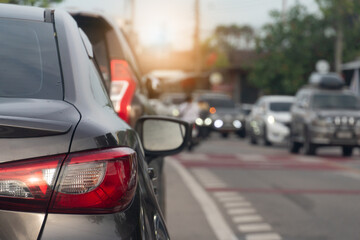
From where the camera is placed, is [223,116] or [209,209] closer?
[209,209]

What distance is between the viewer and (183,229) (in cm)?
776

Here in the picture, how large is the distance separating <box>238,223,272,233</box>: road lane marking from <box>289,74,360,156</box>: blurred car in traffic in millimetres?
12730

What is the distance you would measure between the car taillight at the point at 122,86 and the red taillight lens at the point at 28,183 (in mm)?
3269

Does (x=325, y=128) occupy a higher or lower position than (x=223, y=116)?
higher

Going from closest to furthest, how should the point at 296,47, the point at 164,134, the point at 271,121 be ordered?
the point at 164,134, the point at 271,121, the point at 296,47

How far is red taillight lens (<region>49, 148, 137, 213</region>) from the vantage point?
7.51 ft

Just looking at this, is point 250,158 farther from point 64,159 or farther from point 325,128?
point 64,159

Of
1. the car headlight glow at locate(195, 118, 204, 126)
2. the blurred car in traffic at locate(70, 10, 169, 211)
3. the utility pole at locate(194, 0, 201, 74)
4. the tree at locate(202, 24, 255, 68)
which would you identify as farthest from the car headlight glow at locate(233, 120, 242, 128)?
Result: the tree at locate(202, 24, 255, 68)

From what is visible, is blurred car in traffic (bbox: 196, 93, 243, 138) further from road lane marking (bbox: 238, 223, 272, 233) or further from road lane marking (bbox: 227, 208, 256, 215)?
road lane marking (bbox: 238, 223, 272, 233)

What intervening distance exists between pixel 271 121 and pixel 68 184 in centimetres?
2513

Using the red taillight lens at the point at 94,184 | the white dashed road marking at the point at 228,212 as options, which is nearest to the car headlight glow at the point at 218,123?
the white dashed road marking at the point at 228,212

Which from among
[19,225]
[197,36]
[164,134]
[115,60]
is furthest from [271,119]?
[197,36]

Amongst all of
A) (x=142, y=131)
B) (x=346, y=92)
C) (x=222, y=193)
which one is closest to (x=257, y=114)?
(x=346, y=92)

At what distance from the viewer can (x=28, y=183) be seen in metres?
2.26
